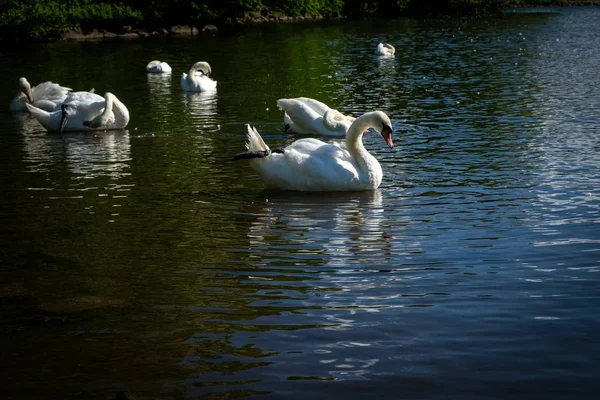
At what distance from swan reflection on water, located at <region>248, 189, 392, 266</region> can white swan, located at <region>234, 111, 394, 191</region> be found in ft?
0.47

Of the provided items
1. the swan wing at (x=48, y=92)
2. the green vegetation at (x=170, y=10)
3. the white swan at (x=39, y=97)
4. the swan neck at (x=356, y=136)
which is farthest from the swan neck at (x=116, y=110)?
the green vegetation at (x=170, y=10)

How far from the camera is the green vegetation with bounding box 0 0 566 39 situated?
5522 centimetres

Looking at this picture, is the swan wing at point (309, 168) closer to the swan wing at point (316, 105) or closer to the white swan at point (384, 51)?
the swan wing at point (316, 105)

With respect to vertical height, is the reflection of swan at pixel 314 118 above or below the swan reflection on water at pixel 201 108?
above

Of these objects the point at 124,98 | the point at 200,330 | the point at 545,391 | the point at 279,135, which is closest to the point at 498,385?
the point at 545,391

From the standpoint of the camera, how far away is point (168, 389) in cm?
640

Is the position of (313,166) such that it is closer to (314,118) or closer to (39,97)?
(314,118)

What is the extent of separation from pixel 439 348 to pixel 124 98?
20.5 m

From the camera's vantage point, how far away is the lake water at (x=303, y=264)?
6656 mm

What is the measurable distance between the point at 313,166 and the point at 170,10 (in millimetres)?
54915

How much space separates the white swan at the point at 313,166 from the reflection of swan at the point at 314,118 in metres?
4.55

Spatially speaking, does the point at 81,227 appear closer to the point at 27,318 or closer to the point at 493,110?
the point at 27,318

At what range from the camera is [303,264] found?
366 inches

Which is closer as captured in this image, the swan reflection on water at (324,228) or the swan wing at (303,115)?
the swan reflection on water at (324,228)
